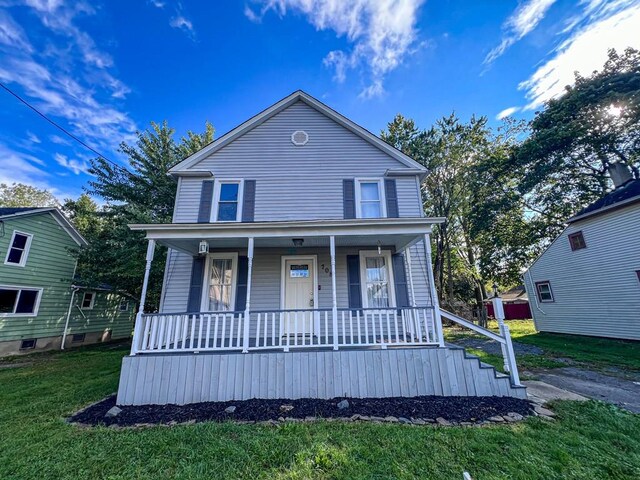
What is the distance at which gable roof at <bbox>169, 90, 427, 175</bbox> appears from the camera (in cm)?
778

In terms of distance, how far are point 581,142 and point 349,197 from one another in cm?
1647

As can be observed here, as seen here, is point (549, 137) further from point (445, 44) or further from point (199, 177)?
point (199, 177)

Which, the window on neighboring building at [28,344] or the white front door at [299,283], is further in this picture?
the window on neighboring building at [28,344]

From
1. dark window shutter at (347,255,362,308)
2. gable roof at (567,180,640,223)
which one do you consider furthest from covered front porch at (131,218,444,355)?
gable roof at (567,180,640,223)

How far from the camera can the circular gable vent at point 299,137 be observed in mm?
8047

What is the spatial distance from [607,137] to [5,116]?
85.1 ft

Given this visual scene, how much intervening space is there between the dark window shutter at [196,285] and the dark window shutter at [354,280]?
156 inches

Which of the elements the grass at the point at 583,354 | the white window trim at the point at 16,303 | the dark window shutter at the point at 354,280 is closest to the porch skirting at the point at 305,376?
the dark window shutter at the point at 354,280

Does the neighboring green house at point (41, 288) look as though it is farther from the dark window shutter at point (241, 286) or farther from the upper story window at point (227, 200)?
the dark window shutter at point (241, 286)

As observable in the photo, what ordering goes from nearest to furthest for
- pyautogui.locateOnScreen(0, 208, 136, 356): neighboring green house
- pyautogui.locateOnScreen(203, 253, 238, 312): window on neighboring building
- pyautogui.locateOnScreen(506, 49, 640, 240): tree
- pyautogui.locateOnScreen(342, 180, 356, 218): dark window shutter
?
pyautogui.locateOnScreen(203, 253, 238, 312): window on neighboring building
pyautogui.locateOnScreen(342, 180, 356, 218): dark window shutter
pyautogui.locateOnScreen(0, 208, 136, 356): neighboring green house
pyautogui.locateOnScreen(506, 49, 640, 240): tree

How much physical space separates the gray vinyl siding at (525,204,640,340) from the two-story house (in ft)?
28.8

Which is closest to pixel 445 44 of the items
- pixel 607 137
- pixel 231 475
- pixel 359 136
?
pixel 359 136

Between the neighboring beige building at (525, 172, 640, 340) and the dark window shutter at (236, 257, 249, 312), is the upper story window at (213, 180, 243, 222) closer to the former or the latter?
the dark window shutter at (236, 257, 249, 312)

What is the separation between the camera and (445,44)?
8.32 m
